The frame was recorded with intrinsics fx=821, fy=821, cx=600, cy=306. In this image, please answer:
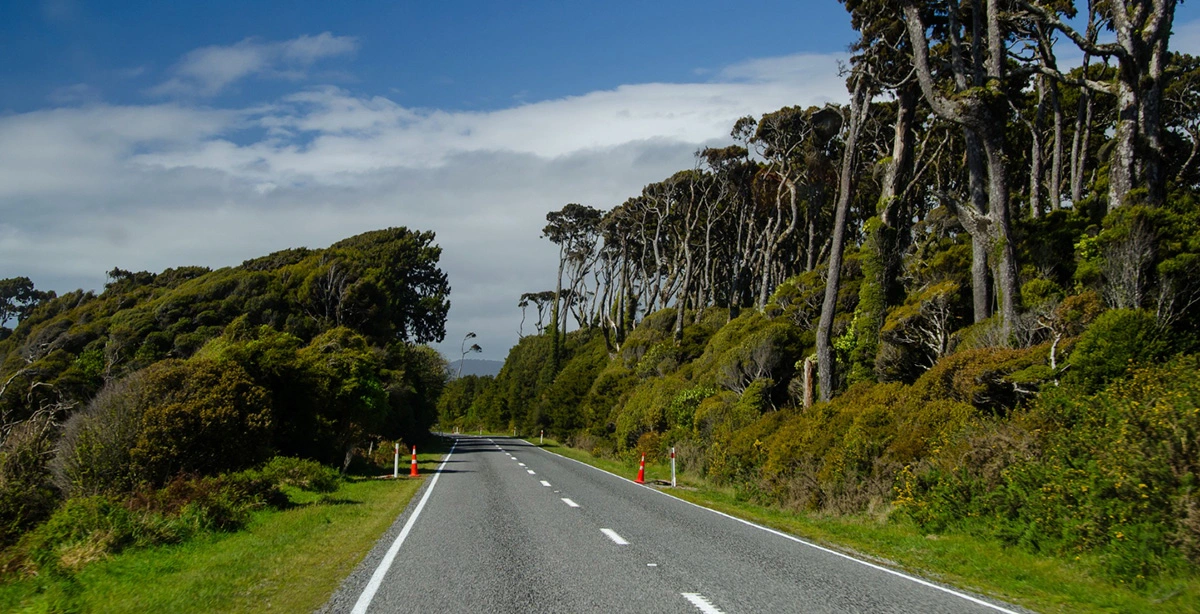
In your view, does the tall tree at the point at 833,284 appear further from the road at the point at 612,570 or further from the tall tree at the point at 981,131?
the road at the point at 612,570

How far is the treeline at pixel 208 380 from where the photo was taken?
15344mm

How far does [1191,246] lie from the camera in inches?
653

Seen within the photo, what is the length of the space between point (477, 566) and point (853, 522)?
8705mm

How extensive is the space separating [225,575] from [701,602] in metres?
5.36

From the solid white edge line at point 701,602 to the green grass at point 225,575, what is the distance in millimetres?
3342

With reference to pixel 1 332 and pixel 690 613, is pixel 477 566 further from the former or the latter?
pixel 1 332

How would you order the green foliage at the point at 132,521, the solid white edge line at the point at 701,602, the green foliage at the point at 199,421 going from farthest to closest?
the green foliage at the point at 199,421
the green foliage at the point at 132,521
the solid white edge line at the point at 701,602

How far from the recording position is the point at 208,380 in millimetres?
19031

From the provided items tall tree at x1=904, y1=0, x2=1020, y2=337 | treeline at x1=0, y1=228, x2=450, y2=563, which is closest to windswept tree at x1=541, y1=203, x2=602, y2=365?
treeline at x1=0, y1=228, x2=450, y2=563

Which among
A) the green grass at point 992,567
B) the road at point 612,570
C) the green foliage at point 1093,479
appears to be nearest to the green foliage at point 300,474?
the road at point 612,570

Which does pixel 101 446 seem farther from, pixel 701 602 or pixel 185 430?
pixel 701 602

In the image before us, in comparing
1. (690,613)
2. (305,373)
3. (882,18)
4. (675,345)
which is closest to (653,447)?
(675,345)

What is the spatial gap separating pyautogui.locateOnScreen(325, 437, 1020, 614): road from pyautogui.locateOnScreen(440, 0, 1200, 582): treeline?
318cm

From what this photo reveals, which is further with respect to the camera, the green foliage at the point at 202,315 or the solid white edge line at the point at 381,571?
the green foliage at the point at 202,315
